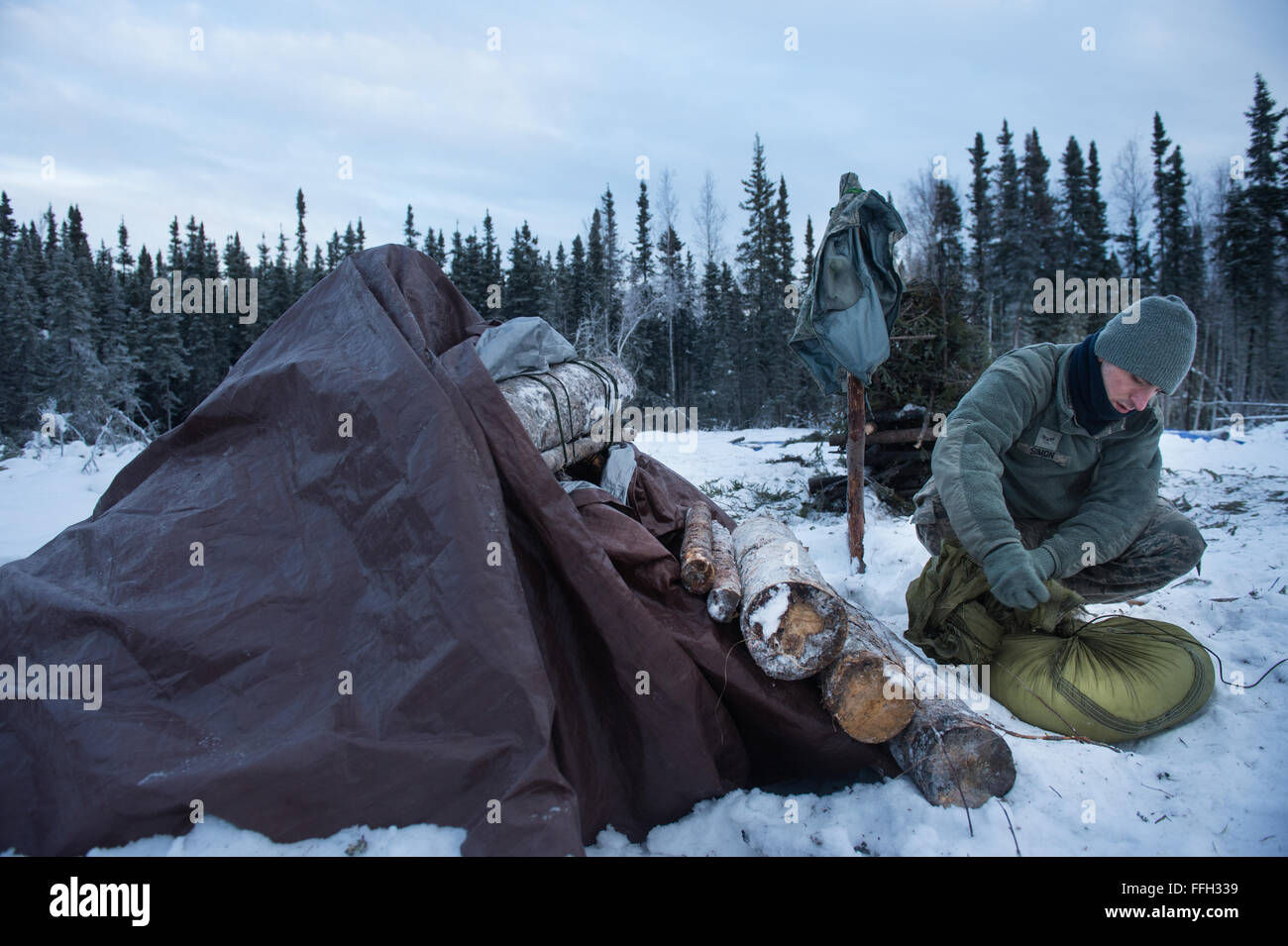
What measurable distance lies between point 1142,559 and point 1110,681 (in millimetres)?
813

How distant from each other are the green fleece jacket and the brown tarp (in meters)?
1.14

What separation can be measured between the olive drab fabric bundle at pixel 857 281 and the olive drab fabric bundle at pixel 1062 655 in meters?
1.58

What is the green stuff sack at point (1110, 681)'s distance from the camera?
104 inches

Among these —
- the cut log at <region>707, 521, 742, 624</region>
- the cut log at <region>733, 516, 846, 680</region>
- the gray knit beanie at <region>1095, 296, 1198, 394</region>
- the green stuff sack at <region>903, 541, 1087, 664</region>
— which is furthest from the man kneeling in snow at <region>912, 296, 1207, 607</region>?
the cut log at <region>707, 521, 742, 624</region>

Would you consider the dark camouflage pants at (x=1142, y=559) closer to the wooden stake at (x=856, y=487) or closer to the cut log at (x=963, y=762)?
the cut log at (x=963, y=762)

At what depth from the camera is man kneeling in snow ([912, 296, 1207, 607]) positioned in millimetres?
2738

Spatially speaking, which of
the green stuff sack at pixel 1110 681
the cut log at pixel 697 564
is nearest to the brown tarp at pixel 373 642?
the cut log at pixel 697 564

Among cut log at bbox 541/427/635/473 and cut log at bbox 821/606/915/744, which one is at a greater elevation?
cut log at bbox 541/427/635/473

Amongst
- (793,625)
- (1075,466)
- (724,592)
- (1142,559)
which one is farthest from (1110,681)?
(724,592)

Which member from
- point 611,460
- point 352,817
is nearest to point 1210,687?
point 611,460

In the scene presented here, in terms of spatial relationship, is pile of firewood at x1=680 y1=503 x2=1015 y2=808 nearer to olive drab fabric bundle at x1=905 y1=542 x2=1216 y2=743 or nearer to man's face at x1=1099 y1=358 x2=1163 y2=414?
olive drab fabric bundle at x1=905 y1=542 x2=1216 y2=743

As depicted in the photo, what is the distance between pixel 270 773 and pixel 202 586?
835 millimetres

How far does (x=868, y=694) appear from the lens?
2465 millimetres
